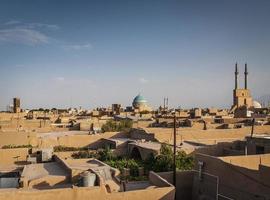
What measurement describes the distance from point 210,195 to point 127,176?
5.96 meters

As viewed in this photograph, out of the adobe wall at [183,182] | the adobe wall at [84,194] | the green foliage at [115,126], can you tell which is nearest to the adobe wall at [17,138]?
the green foliage at [115,126]

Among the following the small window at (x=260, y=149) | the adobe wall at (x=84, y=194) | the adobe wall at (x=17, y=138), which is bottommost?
the adobe wall at (x=84, y=194)

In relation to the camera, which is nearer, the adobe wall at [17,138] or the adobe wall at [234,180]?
the adobe wall at [234,180]

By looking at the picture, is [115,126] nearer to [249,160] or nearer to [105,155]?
Result: [105,155]

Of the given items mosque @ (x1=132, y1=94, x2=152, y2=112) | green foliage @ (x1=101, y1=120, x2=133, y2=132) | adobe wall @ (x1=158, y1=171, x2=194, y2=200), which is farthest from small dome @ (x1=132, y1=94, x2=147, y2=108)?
adobe wall @ (x1=158, y1=171, x2=194, y2=200)

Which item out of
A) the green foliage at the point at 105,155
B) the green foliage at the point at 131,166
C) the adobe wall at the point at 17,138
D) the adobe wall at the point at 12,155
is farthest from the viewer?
Answer: the adobe wall at the point at 17,138

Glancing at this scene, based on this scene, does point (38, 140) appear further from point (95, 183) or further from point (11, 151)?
point (95, 183)

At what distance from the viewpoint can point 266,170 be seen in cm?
1160

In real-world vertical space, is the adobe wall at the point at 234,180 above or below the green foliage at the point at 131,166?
above

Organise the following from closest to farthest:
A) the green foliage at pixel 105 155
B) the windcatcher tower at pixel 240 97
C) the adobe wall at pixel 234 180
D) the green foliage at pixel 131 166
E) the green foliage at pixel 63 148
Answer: the adobe wall at pixel 234 180
the green foliage at pixel 131 166
the green foliage at pixel 105 155
the green foliage at pixel 63 148
the windcatcher tower at pixel 240 97

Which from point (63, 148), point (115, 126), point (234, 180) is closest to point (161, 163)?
point (234, 180)

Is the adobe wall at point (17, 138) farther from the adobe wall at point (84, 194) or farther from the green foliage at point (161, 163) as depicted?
the adobe wall at point (84, 194)

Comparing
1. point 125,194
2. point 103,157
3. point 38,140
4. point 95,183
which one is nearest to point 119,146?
point 103,157

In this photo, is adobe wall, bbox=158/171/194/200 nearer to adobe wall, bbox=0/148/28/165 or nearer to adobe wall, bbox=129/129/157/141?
adobe wall, bbox=129/129/157/141
